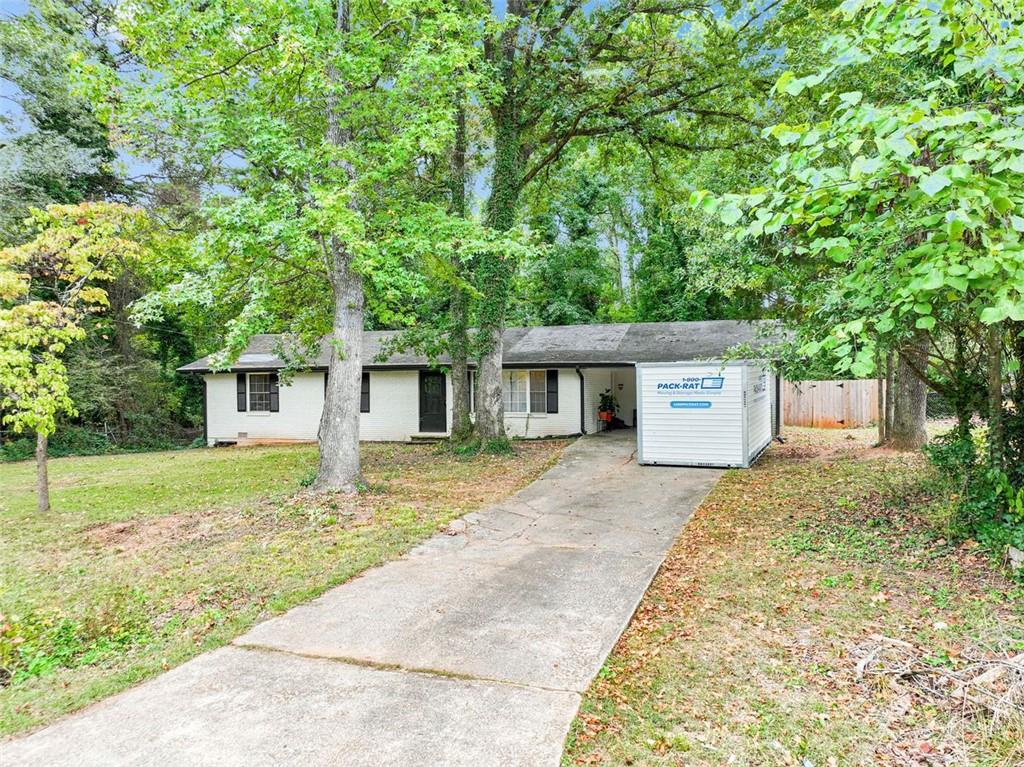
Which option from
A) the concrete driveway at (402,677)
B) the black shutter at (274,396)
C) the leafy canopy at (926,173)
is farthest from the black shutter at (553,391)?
the leafy canopy at (926,173)

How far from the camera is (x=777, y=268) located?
7.99m

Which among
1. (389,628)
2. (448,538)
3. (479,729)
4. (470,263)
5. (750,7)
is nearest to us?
(479,729)

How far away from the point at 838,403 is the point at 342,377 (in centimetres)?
1561

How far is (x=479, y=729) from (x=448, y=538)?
3.88 metres

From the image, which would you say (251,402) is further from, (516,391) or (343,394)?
(343,394)

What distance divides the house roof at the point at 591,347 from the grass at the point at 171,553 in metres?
3.40

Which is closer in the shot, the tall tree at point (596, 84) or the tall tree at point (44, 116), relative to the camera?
the tall tree at point (596, 84)

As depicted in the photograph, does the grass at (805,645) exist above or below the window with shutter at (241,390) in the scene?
below

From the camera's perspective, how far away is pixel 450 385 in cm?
1652

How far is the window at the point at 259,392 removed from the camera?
1805cm

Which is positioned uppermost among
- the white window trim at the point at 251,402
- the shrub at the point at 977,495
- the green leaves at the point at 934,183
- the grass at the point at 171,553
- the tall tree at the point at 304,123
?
the tall tree at the point at 304,123

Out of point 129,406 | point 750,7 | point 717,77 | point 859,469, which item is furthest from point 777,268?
point 129,406

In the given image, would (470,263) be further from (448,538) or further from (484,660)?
(484,660)

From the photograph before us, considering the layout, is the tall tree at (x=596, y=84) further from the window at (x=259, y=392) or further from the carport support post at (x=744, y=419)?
the window at (x=259, y=392)
